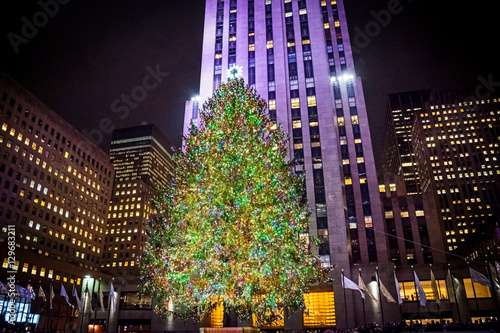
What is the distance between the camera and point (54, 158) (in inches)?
3792

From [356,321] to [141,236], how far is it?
11073 cm

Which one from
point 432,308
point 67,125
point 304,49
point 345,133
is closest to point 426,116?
point 345,133

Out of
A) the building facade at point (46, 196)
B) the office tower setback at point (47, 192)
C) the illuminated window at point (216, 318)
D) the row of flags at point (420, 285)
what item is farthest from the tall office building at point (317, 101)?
the office tower setback at point (47, 192)

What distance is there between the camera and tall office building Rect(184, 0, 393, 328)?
4659cm

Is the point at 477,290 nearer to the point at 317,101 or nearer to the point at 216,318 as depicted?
the point at 216,318

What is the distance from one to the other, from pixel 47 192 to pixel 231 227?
295 ft

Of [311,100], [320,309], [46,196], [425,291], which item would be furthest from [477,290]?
[46,196]

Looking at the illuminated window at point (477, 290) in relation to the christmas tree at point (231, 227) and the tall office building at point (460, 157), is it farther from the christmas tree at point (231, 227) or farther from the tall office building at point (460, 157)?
the tall office building at point (460, 157)

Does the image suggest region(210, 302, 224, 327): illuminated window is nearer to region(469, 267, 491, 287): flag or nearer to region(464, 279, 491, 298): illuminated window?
region(469, 267, 491, 287): flag

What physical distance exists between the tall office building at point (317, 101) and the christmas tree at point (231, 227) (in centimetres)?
2278

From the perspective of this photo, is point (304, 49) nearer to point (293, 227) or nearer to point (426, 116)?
point (293, 227)

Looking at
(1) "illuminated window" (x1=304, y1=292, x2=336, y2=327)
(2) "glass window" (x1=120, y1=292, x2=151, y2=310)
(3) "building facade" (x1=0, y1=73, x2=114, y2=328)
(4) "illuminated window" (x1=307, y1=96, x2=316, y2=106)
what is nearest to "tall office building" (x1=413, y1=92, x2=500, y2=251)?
(4) "illuminated window" (x1=307, y1=96, x2=316, y2=106)

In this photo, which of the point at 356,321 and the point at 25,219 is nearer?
the point at 356,321

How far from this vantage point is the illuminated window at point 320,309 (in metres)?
41.4
